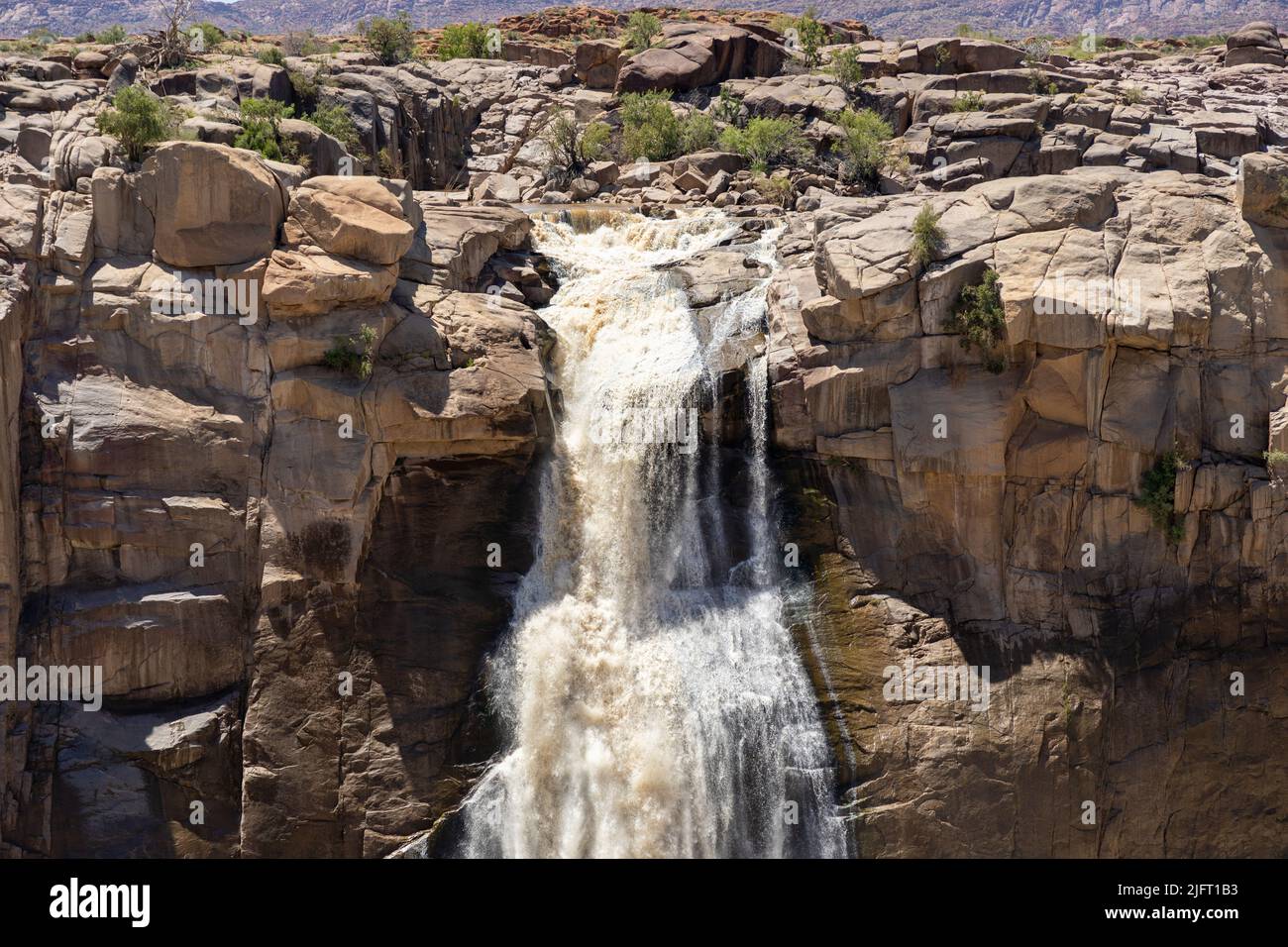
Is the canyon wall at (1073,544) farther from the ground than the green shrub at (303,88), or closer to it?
closer to it

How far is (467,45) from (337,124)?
58.0ft

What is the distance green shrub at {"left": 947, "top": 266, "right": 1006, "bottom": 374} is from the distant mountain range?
80.7 metres

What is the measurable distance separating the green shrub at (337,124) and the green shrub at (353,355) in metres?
11.6

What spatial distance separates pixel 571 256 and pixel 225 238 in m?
7.76

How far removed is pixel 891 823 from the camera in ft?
62.6

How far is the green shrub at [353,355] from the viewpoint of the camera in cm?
1964

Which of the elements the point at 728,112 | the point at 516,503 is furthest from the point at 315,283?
the point at 728,112

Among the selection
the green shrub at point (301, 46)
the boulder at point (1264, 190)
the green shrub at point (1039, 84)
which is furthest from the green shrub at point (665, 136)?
the boulder at point (1264, 190)

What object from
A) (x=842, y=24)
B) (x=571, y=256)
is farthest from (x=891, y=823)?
(x=842, y=24)

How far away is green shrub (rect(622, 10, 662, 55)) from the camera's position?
4381cm

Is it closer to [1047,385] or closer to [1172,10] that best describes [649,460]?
[1047,385]

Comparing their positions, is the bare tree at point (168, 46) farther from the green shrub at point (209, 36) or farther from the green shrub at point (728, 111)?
the green shrub at point (728, 111)

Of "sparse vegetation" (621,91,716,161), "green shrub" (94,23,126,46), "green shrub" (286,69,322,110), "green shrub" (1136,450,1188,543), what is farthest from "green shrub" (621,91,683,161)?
"green shrub" (1136,450,1188,543)

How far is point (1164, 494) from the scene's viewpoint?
19.5 meters
